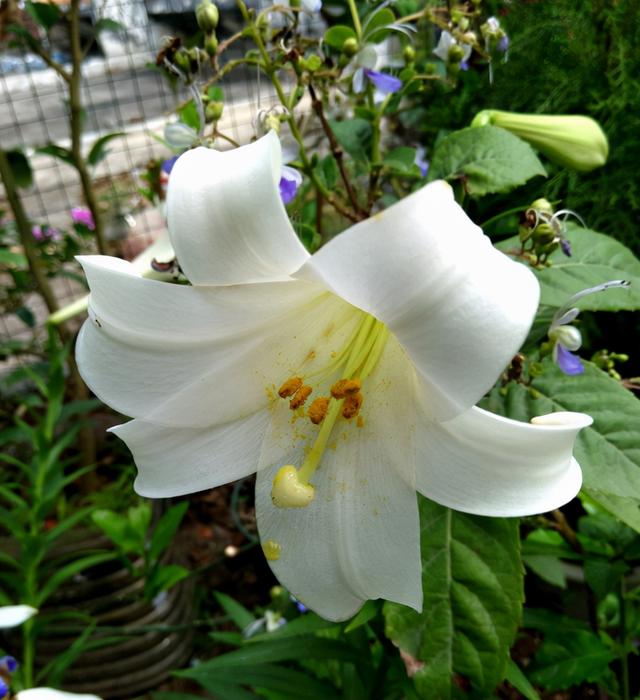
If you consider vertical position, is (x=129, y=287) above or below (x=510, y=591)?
above

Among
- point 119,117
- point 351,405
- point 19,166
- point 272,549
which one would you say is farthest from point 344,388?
point 119,117

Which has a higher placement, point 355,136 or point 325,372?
point 355,136

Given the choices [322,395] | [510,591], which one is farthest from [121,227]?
[510,591]

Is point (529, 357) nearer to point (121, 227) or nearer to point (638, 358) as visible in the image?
point (638, 358)

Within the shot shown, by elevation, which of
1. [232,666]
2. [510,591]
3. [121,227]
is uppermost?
[510,591]

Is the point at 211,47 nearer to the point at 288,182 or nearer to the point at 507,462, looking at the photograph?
the point at 288,182

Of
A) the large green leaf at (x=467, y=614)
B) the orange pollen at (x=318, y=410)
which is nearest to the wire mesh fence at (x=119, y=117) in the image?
the orange pollen at (x=318, y=410)
